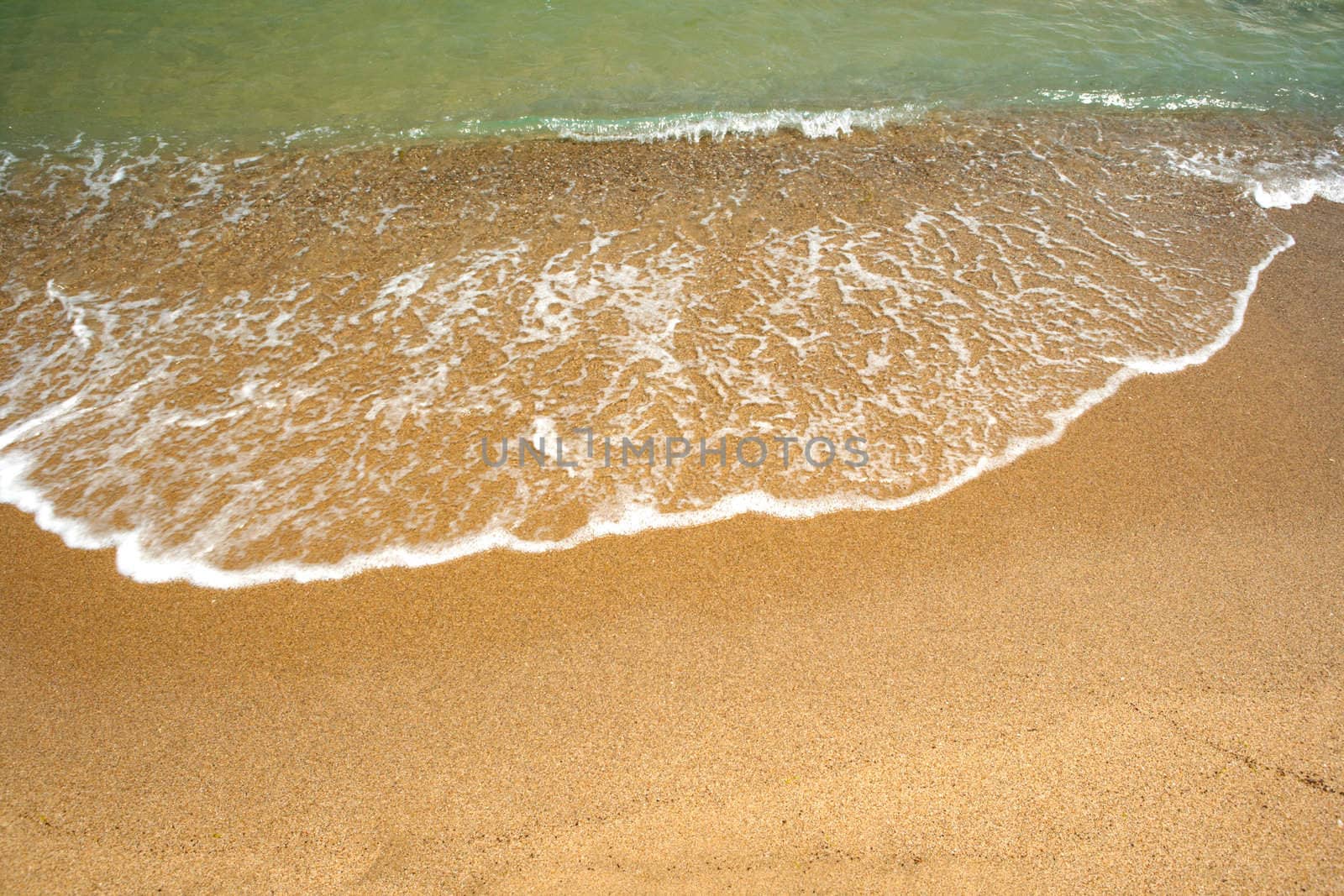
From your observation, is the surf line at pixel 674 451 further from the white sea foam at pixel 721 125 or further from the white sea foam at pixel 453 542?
the white sea foam at pixel 721 125

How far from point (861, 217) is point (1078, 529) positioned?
3.10 metres

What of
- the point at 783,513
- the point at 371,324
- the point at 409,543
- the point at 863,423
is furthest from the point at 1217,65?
the point at 409,543

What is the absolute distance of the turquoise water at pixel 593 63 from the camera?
295 inches

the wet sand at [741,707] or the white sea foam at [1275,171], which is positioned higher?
the white sea foam at [1275,171]

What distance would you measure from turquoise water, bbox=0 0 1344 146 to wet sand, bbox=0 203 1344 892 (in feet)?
16.6

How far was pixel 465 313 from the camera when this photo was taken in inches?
199

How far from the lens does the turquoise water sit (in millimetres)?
7480

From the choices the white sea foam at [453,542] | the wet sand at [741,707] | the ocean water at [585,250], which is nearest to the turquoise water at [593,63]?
the ocean water at [585,250]

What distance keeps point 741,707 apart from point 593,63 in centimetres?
709

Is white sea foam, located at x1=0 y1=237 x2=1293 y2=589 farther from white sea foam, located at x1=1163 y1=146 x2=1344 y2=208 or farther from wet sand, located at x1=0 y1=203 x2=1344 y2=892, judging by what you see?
white sea foam, located at x1=1163 y1=146 x2=1344 y2=208

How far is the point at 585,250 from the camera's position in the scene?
18.5ft

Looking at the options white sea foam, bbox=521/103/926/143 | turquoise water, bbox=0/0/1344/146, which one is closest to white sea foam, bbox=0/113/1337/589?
white sea foam, bbox=521/103/926/143

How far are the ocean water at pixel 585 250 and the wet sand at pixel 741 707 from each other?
311mm

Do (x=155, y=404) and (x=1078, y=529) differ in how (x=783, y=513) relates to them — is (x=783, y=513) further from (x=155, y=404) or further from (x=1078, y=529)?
(x=155, y=404)
